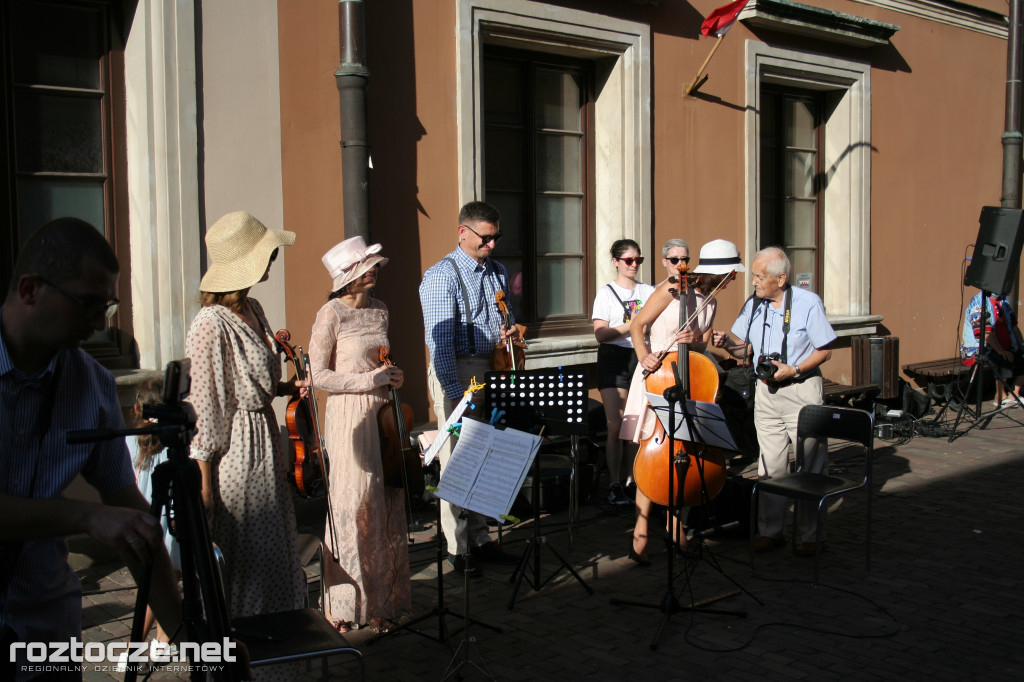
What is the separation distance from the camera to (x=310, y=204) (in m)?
6.32

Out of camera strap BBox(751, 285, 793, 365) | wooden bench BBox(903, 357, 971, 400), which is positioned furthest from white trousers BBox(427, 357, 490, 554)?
wooden bench BBox(903, 357, 971, 400)

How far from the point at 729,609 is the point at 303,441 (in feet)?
8.17

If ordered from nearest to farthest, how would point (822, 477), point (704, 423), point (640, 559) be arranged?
point (704, 423) → point (640, 559) → point (822, 477)

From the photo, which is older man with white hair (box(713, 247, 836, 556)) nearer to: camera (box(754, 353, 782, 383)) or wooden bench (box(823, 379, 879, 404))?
camera (box(754, 353, 782, 383))

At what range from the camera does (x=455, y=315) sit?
5227 mm

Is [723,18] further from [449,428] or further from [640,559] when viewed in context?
[449,428]

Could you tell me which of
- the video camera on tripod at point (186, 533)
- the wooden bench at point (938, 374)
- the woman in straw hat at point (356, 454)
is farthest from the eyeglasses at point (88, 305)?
the wooden bench at point (938, 374)

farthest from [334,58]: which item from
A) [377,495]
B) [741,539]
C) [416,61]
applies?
[741,539]

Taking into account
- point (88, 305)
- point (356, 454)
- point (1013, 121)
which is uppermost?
point (1013, 121)

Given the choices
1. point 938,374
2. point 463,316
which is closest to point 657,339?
point 463,316

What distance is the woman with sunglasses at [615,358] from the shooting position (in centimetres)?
705

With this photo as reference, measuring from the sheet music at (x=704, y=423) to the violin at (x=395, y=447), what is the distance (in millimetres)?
1333

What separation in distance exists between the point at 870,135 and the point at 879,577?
674 centimetres

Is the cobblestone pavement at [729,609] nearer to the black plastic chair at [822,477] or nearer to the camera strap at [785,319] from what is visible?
the black plastic chair at [822,477]
